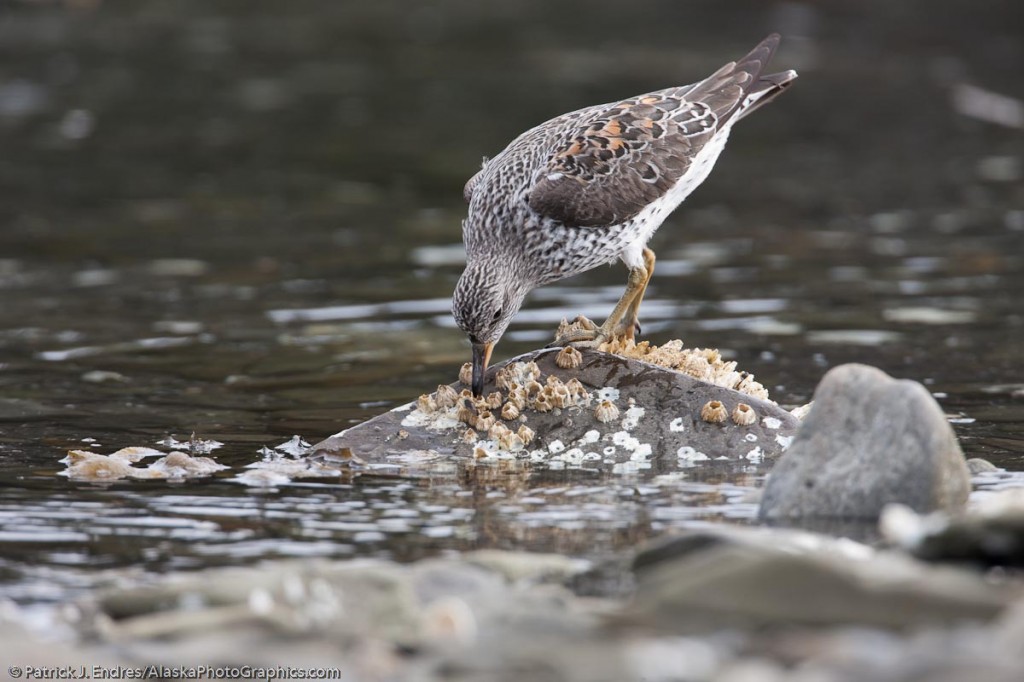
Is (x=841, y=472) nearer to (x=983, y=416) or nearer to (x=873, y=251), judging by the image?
(x=983, y=416)

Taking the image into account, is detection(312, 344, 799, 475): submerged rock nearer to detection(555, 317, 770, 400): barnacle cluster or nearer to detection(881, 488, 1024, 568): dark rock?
detection(555, 317, 770, 400): barnacle cluster

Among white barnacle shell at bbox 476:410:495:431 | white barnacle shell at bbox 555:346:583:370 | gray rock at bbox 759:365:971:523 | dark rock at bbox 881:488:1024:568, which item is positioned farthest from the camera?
white barnacle shell at bbox 555:346:583:370

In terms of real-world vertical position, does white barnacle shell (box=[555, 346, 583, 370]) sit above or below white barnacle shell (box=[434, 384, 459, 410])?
above

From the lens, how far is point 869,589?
5.02 metres

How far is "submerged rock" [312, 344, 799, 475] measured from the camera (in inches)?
313

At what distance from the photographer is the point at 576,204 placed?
8477 millimetres

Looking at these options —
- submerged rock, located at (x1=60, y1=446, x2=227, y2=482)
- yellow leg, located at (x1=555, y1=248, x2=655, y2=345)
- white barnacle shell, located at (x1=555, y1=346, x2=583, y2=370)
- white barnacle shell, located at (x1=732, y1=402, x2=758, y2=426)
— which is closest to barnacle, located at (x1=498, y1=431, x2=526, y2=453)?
white barnacle shell, located at (x1=555, y1=346, x2=583, y2=370)

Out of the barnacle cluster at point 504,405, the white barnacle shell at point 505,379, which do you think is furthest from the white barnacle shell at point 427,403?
the white barnacle shell at point 505,379

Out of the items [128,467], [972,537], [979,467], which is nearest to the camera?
[972,537]

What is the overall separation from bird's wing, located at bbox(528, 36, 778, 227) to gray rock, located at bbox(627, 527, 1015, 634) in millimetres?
3417

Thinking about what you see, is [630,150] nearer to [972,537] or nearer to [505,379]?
[505,379]

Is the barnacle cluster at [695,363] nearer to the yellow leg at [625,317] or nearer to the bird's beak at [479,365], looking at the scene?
the yellow leg at [625,317]

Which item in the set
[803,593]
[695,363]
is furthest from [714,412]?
[803,593]

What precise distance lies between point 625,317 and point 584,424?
126 cm
